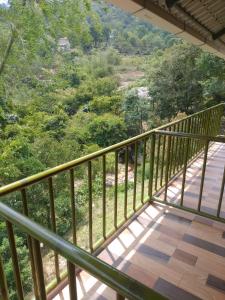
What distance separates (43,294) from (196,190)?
2605 millimetres

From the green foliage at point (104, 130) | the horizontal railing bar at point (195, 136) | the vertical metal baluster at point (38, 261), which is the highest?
the horizontal railing bar at point (195, 136)

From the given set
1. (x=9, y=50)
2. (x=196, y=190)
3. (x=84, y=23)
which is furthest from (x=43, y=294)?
(x=84, y=23)

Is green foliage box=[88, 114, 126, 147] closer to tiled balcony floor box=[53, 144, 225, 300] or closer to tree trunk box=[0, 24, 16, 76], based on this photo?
tree trunk box=[0, 24, 16, 76]

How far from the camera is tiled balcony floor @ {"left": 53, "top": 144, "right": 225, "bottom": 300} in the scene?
1.69 metres

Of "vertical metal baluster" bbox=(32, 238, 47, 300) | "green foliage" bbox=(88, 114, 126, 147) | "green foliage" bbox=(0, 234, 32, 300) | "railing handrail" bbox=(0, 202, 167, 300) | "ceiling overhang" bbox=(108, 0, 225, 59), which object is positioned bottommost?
"green foliage" bbox=(0, 234, 32, 300)

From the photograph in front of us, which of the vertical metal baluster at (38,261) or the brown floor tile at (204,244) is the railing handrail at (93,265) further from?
the brown floor tile at (204,244)

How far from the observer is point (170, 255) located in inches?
79.1

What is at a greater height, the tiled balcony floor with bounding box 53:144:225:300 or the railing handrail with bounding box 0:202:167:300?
the railing handrail with bounding box 0:202:167:300

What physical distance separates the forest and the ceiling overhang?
31.1 inches

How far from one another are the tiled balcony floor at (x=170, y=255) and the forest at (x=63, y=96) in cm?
236

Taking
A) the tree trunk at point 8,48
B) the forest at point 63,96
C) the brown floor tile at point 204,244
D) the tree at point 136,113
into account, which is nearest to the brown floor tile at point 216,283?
the brown floor tile at point 204,244

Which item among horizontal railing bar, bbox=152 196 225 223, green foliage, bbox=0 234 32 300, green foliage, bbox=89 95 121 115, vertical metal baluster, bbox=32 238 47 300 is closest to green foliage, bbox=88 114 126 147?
green foliage, bbox=89 95 121 115

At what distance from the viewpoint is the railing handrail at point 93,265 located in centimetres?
54

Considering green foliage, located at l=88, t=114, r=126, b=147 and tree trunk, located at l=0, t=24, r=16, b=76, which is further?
green foliage, located at l=88, t=114, r=126, b=147
